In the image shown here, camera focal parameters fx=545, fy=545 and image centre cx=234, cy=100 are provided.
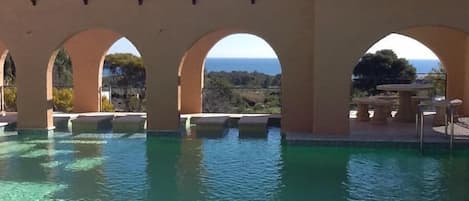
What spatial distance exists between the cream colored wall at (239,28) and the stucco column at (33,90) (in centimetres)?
3

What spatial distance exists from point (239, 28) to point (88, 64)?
7.00 meters

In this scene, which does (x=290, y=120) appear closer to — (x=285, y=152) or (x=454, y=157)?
(x=285, y=152)

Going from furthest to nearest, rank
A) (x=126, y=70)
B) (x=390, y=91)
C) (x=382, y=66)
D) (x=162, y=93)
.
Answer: (x=126, y=70)
(x=382, y=66)
(x=390, y=91)
(x=162, y=93)

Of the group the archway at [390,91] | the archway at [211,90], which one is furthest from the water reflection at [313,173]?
the archway at [211,90]

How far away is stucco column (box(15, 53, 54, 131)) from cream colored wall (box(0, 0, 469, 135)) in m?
0.03

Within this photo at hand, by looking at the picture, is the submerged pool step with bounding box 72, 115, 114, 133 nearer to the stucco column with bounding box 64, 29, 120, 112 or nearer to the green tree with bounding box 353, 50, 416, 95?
the stucco column with bounding box 64, 29, 120, 112

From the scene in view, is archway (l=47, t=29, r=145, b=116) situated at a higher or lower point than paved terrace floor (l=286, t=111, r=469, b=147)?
higher

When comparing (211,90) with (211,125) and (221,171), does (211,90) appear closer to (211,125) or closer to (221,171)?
(211,125)

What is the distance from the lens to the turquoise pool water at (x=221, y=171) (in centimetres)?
890

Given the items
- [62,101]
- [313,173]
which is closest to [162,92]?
[313,173]

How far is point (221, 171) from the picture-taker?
1056 cm

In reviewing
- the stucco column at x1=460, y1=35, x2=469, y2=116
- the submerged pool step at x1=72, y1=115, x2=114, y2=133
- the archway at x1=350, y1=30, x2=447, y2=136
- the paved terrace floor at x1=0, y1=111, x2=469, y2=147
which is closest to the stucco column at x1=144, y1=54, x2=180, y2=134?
the submerged pool step at x1=72, y1=115, x2=114, y2=133

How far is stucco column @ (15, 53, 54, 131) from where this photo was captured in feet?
50.4

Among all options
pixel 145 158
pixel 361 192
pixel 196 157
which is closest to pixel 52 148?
pixel 145 158
